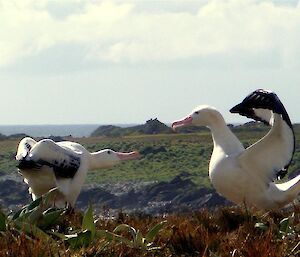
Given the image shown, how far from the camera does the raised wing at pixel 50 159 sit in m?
9.86

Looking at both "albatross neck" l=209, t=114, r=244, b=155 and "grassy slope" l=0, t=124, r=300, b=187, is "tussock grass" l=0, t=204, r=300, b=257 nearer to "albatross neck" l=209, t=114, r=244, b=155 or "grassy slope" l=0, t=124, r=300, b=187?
"albatross neck" l=209, t=114, r=244, b=155

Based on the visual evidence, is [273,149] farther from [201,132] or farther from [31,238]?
[201,132]

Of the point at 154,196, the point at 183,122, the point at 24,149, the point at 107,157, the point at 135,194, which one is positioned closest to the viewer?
the point at 24,149

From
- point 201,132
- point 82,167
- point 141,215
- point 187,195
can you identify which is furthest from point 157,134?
point 141,215

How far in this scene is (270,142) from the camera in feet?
30.9

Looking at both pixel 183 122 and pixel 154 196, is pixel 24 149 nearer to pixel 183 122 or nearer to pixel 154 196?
pixel 183 122

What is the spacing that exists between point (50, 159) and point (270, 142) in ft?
7.63

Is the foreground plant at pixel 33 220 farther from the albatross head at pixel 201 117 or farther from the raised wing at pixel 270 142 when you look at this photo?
the albatross head at pixel 201 117

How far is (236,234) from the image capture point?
5.51 meters

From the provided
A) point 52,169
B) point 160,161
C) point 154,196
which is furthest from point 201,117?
point 160,161

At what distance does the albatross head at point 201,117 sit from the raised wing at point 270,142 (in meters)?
0.43

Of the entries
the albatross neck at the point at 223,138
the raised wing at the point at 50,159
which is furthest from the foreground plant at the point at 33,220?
the albatross neck at the point at 223,138

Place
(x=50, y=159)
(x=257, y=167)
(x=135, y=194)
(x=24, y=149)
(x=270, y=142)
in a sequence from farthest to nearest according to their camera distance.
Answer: (x=135, y=194)
(x=24, y=149)
(x=50, y=159)
(x=257, y=167)
(x=270, y=142)

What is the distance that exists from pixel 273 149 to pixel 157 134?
4169 cm
